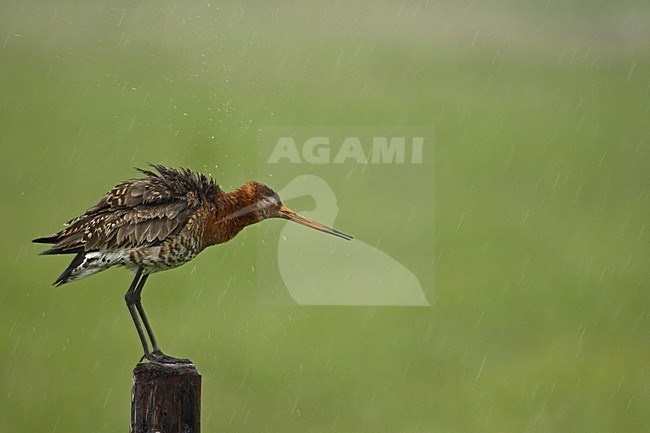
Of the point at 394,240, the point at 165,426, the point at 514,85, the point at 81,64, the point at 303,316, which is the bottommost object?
the point at 165,426

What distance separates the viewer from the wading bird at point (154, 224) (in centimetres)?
298

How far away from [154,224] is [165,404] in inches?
27.6

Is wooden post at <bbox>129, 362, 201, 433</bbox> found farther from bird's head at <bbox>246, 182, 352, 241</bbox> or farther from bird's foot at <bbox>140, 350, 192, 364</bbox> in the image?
bird's head at <bbox>246, 182, 352, 241</bbox>

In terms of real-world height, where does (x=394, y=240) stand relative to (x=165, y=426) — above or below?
above

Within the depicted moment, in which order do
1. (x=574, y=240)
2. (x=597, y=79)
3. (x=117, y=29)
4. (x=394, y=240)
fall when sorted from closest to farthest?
1. (x=394, y=240)
2. (x=117, y=29)
3. (x=574, y=240)
4. (x=597, y=79)

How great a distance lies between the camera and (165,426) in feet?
8.36

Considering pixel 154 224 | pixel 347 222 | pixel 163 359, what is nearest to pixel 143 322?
pixel 163 359

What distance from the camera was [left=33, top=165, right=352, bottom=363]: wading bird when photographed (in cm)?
298

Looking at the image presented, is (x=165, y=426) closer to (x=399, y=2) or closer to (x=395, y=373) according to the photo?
(x=395, y=373)

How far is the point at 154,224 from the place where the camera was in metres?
3.05

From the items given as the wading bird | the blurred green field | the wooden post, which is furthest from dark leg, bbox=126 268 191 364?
the blurred green field

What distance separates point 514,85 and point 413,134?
4.37ft

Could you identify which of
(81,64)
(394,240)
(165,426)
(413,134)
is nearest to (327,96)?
(413,134)

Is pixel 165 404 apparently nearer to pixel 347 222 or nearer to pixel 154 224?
pixel 154 224
